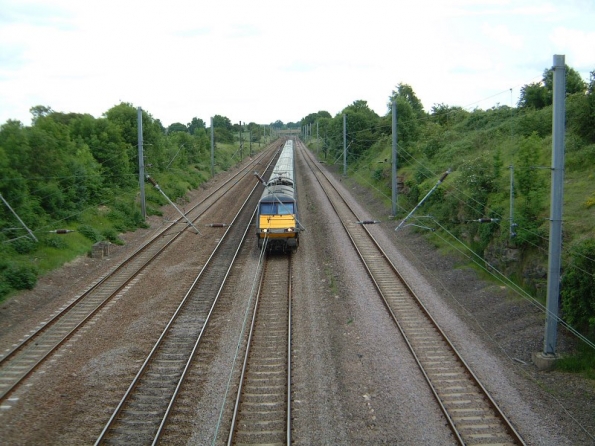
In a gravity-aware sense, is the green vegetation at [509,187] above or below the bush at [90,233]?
above

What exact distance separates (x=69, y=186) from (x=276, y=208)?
12451 mm

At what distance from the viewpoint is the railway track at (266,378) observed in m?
11.1

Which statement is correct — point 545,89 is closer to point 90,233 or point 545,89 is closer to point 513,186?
point 513,186

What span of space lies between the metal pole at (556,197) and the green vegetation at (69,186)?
17.8 m

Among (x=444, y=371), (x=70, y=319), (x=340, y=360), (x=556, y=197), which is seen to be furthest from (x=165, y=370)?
(x=556, y=197)

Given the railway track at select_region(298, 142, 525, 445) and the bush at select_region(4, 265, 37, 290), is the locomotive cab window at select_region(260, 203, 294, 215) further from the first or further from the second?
the bush at select_region(4, 265, 37, 290)

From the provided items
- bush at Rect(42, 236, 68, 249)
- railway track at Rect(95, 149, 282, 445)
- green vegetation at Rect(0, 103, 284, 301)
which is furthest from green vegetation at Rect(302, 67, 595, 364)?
bush at Rect(42, 236, 68, 249)

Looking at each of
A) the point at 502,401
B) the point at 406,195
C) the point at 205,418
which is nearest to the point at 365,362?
the point at 502,401

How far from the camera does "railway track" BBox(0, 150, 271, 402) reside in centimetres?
1420

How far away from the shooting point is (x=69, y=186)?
29844mm

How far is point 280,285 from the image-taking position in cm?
2128

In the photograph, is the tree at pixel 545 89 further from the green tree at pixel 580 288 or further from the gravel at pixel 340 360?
the green tree at pixel 580 288

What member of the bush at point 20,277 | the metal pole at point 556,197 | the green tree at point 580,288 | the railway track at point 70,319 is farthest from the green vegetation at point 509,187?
the bush at point 20,277

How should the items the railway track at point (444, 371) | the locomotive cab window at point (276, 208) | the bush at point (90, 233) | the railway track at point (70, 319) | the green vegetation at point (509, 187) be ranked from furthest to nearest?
the bush at point (90, 233) → the locomotive cab window at point (276, 208) → the green vegetation at point (509, 187) → the railway track at point (70, 319) → the railway track at point (444, 371)
